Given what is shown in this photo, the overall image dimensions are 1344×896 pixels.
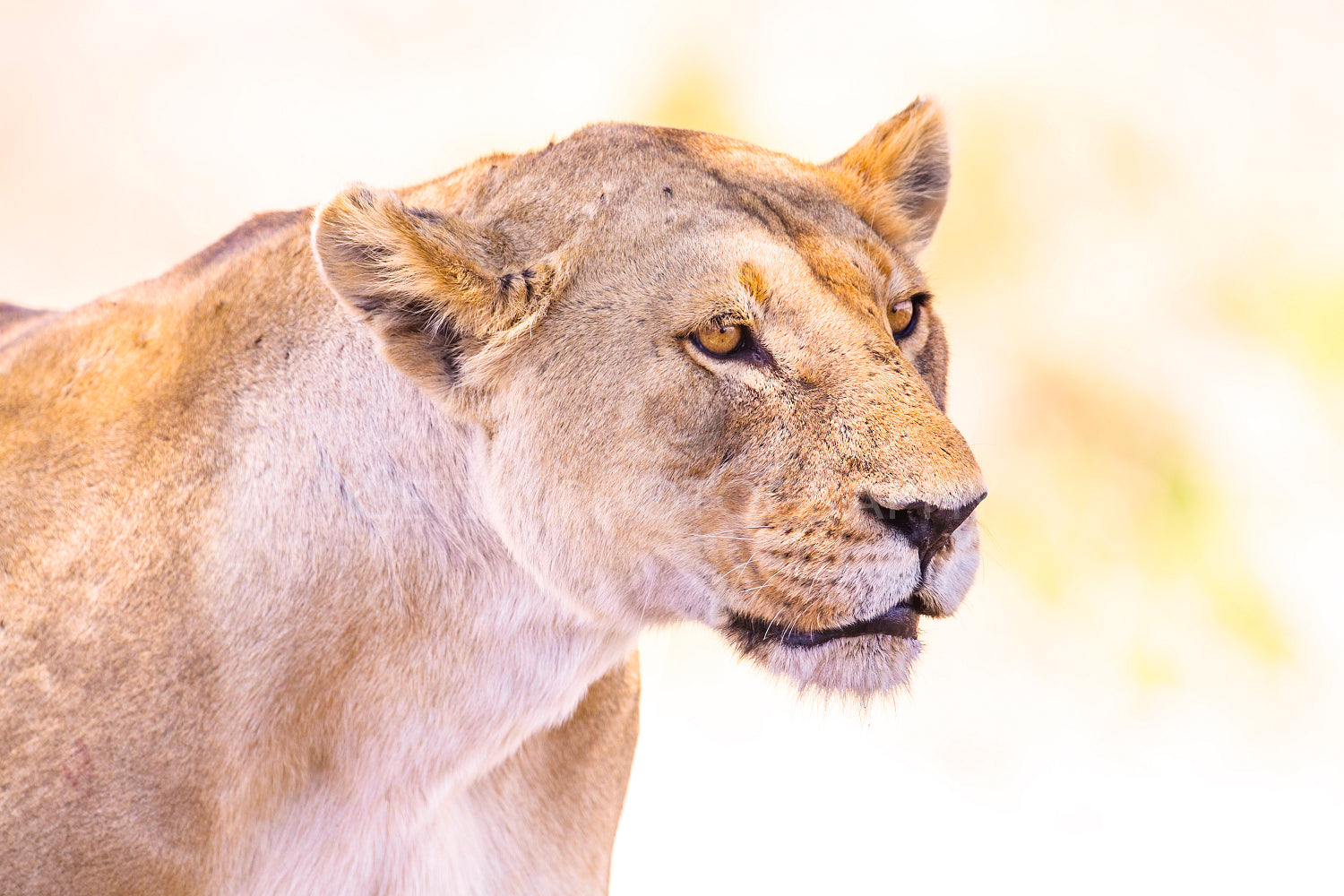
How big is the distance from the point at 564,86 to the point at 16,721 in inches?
170

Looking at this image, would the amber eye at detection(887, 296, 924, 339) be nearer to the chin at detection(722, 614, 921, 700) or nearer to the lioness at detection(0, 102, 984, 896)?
the lioness at detection(0, 102, 984, 896)

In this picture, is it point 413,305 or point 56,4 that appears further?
point 56,4

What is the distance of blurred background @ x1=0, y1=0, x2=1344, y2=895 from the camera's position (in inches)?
189

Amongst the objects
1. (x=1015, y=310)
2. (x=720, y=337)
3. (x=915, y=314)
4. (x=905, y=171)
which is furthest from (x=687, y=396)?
(x=1015, y=310)

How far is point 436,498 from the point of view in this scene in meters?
2.12

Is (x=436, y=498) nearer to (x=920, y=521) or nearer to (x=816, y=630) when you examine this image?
(x=816, y=630)

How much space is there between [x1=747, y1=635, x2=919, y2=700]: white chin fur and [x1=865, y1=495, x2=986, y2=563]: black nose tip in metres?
0.18

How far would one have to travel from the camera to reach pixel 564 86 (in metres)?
5.87


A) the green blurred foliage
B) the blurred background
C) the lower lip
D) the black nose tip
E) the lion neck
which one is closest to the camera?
the black nose tip

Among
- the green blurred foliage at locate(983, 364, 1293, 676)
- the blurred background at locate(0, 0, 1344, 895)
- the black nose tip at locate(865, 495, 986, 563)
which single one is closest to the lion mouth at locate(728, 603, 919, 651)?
the black nose tip at locate(865, 495, 986, 563)

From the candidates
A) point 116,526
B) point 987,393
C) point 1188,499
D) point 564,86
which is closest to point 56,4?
point 564,86

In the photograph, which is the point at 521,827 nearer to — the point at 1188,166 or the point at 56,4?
the point at 1188,166

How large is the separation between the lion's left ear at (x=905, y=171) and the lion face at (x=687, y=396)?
0.29 metres

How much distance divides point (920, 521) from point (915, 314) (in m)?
0.56
